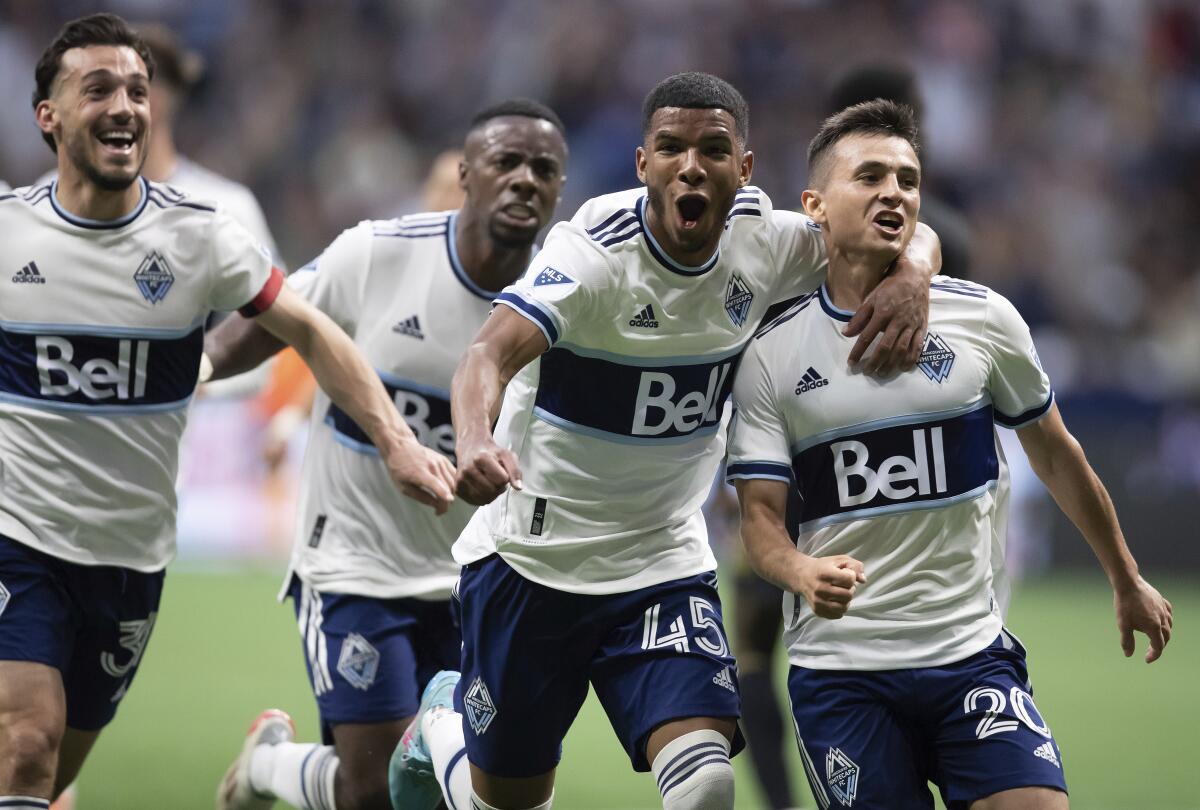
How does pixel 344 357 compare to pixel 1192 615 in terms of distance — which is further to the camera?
pixel 1192 615

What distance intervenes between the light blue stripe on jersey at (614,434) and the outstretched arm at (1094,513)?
89cm

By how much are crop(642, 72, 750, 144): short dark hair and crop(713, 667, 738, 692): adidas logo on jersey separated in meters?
1.48

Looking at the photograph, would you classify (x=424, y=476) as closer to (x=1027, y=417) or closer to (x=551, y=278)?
(x=551, y=278)

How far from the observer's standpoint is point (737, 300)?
185 inches

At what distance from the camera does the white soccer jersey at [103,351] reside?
498 centimetres

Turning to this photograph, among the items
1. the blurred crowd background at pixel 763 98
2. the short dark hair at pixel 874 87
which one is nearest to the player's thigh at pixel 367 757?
the short dark hair at pixel 874 87

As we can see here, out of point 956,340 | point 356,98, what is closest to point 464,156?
point 956,340

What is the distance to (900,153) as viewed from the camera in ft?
15.1

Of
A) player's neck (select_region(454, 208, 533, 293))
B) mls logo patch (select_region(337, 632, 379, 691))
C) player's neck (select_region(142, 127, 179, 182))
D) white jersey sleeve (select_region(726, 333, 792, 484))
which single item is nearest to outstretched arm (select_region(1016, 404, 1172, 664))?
white jersey sleeve (select_region(726, 333, 792, 484))

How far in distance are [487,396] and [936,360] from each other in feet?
4.11

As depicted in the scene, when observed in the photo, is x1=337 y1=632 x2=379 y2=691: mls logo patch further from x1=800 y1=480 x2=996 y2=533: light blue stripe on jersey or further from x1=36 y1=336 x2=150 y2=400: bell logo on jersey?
x1=800 y1=480 x2=996 y2=533: light blue stripe on jersey

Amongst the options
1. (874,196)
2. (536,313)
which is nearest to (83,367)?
(536,313)

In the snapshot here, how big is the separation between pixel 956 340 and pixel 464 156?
87.4 inches

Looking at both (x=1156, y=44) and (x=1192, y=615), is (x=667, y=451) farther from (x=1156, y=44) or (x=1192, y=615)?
(x=1156, y=44)
